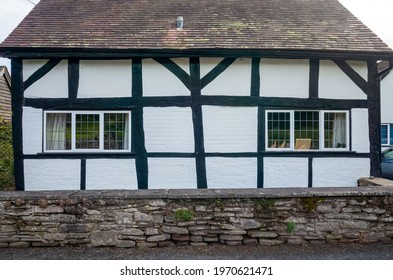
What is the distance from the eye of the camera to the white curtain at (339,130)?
7273mm

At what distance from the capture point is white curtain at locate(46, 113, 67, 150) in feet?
23.3

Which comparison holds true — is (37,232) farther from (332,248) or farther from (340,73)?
(340,73)

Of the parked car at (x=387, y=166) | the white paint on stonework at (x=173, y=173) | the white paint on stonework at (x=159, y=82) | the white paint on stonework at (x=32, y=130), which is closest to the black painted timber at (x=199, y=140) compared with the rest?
the white paint on stonework at (x=173, y=173)

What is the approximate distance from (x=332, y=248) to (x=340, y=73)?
4.19 meters

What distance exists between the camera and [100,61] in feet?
23.0

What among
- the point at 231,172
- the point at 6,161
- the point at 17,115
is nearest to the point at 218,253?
the point at 231,172

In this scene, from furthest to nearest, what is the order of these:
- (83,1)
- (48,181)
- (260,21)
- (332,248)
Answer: (83,1) < (260,21) < (48,181) < (332,248)

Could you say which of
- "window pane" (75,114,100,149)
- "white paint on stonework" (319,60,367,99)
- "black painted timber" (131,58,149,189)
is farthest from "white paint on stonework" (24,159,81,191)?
"white paint on stonework" (319,60,367,99)

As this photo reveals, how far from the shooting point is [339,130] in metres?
7.31

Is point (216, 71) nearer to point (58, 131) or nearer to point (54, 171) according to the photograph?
point (58, 131)

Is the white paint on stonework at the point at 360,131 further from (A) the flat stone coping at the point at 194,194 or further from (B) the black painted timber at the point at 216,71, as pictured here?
(B) the black painted timber at the point at 216,71

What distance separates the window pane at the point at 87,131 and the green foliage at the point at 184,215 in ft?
10.4

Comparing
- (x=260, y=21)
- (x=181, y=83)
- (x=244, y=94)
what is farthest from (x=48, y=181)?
(x=260, y=21)

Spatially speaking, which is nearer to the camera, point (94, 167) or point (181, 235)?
point (181, 235)
